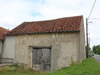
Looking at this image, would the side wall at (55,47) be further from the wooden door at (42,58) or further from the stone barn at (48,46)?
the wooden door at (42,58)

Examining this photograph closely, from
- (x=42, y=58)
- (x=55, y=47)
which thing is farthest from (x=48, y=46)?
(x=42, y=58)

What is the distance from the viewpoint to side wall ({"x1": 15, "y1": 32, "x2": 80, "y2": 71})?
10625 millimetres

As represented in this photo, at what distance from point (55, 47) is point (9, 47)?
5867 mm

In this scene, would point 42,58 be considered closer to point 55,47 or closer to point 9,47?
point 55,47

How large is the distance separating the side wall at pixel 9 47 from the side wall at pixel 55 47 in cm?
64

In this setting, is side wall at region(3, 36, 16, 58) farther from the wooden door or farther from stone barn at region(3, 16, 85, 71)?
the wooden door

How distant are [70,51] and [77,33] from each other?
182cm

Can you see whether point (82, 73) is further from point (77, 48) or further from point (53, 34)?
point (53, 34)

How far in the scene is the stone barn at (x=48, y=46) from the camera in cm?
1068

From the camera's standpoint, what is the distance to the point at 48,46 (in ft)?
38.3

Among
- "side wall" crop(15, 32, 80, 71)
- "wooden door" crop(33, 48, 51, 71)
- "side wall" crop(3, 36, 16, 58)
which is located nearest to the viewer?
"side wall" crop(15, 32, 80, 71)

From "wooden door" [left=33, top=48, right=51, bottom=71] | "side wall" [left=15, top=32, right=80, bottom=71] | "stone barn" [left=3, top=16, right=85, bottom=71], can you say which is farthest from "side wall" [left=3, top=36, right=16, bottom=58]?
"wooden door" [left=33, top=48, right=51, bottom=71]

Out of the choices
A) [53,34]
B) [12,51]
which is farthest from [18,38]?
[53,34]

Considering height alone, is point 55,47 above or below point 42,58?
above
